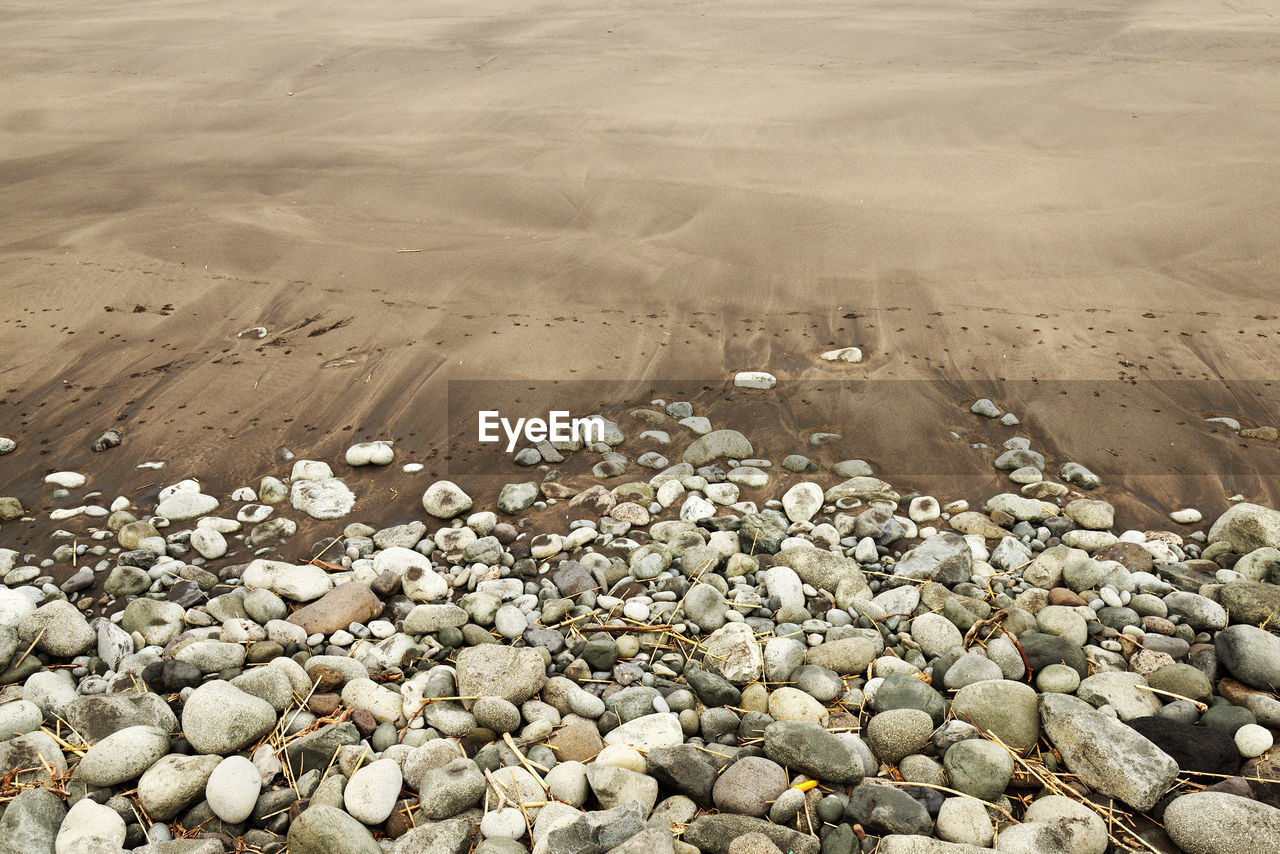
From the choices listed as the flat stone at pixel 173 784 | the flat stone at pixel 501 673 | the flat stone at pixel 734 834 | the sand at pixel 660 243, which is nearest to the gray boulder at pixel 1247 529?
the sand at pixel 660 243

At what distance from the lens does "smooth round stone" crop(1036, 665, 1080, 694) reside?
321 cm

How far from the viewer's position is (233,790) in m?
2.81

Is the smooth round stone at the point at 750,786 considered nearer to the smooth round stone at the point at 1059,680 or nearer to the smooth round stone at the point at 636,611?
the smooth round stone at the point at 636,611

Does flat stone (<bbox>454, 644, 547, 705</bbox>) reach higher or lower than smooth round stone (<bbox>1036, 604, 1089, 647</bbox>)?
higher

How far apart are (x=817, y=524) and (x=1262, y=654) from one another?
185 cm

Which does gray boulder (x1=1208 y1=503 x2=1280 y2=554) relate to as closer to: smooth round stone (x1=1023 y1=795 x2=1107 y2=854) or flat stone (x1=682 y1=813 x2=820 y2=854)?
smooth round stone (x1=1023 y1=795 x2=1107 y2=854)

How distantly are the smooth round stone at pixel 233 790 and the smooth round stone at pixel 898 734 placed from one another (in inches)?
82.0

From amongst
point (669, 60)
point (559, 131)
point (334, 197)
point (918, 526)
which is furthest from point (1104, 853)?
point (669, 60)

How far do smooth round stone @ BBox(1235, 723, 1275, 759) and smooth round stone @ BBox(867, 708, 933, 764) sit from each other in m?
0.99

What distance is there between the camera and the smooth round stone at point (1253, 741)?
2.84 metres

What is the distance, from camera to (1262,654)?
10.3 feet

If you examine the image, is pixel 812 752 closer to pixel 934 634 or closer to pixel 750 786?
pixel 750 786

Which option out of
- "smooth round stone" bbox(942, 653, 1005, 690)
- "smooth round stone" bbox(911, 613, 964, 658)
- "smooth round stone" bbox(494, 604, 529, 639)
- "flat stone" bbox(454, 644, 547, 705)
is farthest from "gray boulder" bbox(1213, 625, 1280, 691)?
"smooth round stone" bbox(494, 604, 529, 639)

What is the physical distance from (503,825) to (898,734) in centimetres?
135
